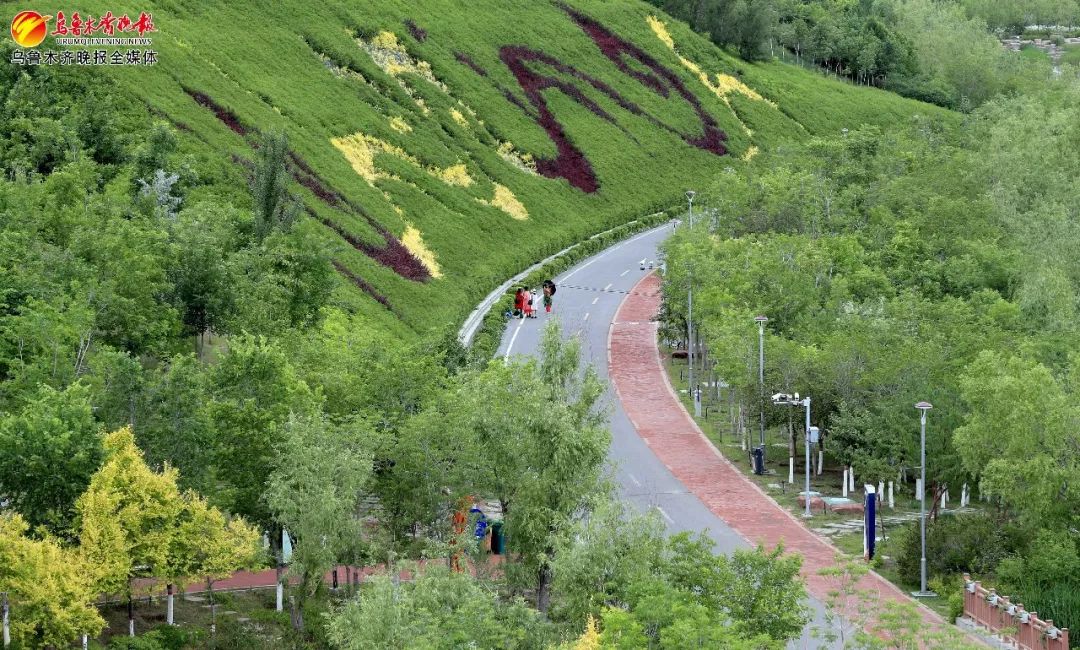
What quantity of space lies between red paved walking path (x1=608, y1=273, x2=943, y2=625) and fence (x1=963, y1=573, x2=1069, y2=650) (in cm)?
125

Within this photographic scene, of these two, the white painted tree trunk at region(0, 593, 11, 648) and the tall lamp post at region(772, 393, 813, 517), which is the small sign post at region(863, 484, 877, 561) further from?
the white painted tree trunk at region(0, 593, 11, 648)

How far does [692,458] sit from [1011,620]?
21.4 meters

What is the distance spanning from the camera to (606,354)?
84188mm

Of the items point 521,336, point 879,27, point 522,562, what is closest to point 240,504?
point 522,562

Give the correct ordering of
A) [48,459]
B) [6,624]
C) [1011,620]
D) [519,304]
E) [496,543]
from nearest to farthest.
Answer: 1. [6,624]
2. [48,459]
3. [1011,620]
4. [496,543]
5. [519,304]

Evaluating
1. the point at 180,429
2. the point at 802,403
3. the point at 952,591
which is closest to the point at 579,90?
the point at 802,403

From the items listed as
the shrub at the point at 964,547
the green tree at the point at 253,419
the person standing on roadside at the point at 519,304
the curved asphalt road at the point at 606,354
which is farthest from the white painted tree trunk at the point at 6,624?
the person standing on roadside at the point at 519,304

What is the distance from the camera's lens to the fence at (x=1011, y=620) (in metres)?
46.7

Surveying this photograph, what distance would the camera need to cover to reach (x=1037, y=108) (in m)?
133

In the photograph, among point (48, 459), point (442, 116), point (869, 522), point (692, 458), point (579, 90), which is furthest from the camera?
point (579, 90)

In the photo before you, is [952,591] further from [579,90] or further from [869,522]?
[579,90]

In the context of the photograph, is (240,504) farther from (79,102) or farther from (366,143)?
(366,143)

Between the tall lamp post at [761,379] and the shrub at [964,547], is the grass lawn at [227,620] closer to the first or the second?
the shrub at [964,547]

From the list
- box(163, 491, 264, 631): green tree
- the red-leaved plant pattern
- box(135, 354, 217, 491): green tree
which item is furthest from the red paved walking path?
the red-leaved plant pattern
